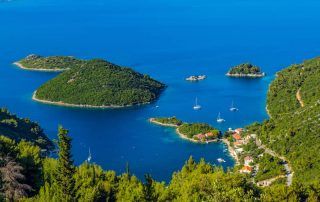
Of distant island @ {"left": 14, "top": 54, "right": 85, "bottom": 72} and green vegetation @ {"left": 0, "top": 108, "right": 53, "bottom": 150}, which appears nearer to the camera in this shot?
green vegetation @ {"left": 0, "top": 108, "right": 53, "bottom": 150}

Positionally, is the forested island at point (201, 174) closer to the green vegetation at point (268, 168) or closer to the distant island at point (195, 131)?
the green vegetation at point (268, 168)

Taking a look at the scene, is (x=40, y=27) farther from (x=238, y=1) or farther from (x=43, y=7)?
(x=238, y=1)

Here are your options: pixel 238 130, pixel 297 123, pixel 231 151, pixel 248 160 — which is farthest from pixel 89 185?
pixel 238 130

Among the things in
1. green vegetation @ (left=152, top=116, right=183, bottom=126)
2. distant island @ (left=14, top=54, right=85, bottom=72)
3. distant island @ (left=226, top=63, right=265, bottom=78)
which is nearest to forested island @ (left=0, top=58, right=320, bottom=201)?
green vegetation @ (left=152, top=116, right=183, bottom=126)

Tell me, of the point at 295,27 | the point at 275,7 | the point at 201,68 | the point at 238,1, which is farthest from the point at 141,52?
the point at 238,1

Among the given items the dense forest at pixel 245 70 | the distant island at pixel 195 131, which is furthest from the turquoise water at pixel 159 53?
the dense forest at pixel 245 70

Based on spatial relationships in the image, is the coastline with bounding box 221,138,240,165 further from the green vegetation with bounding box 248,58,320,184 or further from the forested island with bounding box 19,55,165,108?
the forested island with bounding box 19,55,165,108
